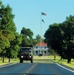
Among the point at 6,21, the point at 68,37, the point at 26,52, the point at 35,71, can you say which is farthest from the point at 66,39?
the point at 35,71

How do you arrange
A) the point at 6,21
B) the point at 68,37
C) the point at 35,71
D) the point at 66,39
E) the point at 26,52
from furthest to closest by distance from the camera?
the point at 68,37, the point at 66,39, the point at 6,21, the point at 26,52, the point at 35,71

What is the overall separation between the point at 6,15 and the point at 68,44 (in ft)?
57.7

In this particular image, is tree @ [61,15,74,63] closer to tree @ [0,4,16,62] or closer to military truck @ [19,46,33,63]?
military truck @ [19,46,33,63]

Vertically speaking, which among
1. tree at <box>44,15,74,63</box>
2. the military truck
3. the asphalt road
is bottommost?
the asphalt road

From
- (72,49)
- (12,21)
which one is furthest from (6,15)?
(72,49)

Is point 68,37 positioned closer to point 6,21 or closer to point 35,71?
point 6,21

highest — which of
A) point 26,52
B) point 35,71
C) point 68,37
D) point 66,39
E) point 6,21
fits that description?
point 6,21

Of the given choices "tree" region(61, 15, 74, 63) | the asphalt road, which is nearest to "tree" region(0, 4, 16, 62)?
"tree" region(61, 15, 74, 63)

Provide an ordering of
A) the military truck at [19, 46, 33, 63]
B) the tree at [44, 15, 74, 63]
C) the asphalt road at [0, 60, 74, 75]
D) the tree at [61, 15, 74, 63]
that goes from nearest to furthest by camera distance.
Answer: the asphalt road at [0, 60, 74, 75] < the military truck at [19, 46, 33, 63] < the tree at [61, 15, 74, 63] < the tree at [44, 15, 74, 63]

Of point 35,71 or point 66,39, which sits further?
point 66,39

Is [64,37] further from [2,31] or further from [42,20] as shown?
[42,20]

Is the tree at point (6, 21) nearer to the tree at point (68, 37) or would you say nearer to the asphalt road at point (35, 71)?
the tree at point (68, 37)

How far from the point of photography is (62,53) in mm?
93938

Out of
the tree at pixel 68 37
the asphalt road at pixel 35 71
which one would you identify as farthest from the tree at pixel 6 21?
the asphalt road at pixel 35 71
